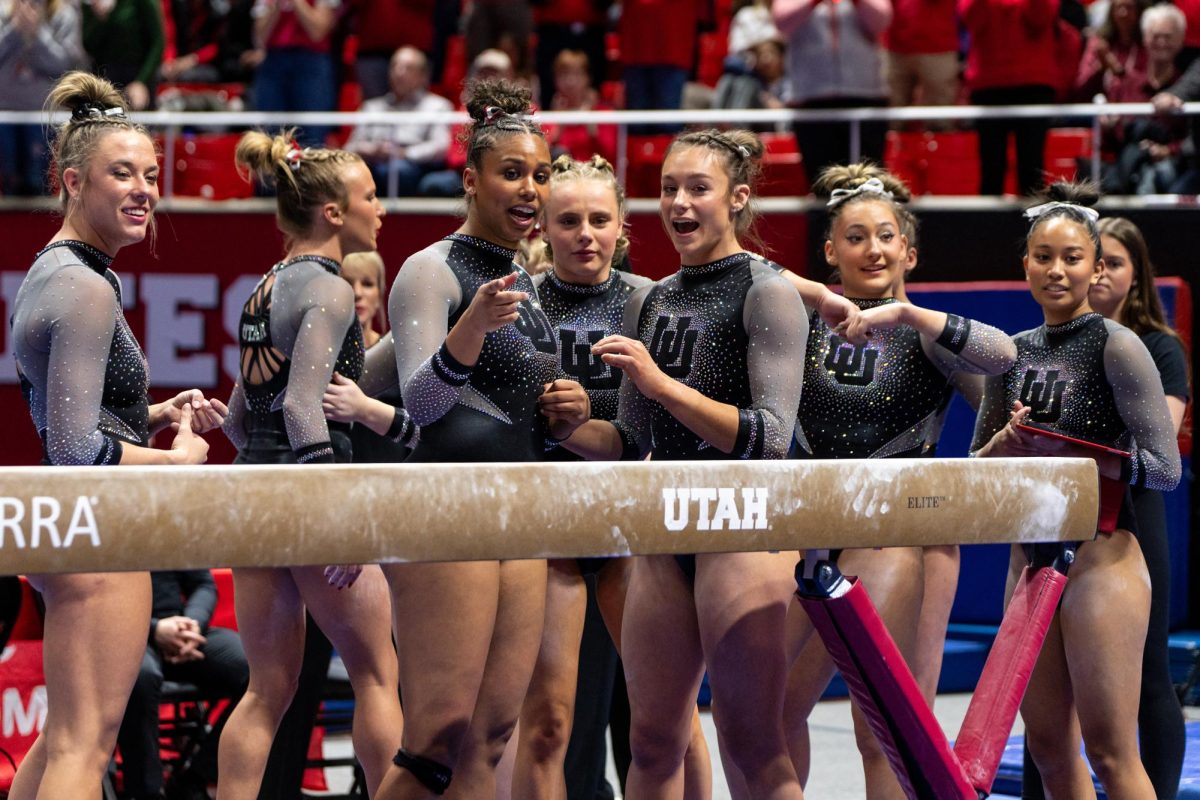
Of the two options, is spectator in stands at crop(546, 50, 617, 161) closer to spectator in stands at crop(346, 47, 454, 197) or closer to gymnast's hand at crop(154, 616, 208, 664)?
spectator in stands at crop(346, 47, 454, 197)

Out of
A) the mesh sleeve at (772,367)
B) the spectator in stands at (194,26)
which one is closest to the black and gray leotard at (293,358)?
the mesh sleeve at (772,367)

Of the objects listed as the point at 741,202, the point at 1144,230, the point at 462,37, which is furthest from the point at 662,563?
the point at 462,37

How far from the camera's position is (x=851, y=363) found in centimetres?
387

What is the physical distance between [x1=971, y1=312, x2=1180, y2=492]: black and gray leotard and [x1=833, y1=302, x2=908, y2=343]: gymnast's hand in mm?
504

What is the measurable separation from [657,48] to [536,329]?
5.50 metres

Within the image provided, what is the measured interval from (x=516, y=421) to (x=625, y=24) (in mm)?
5763

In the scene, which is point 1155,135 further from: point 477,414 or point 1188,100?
point 477,414

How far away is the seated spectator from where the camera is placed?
7465 mm

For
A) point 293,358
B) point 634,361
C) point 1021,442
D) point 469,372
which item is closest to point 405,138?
point 293,358

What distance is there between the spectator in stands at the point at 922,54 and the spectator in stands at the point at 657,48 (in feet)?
3.63

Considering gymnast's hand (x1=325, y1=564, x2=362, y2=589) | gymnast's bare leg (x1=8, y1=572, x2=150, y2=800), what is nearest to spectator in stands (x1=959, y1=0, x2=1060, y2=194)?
gymnast's hand (x1=325, y1=564, x2=362, y2=589)

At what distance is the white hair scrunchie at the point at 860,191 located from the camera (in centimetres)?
404

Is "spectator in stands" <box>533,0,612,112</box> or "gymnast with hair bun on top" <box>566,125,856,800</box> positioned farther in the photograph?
"spectator in stands" <box>533,0,612,112</box>

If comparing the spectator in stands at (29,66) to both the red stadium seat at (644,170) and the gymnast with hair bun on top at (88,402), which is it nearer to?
the red stadium seat at (644,170)
